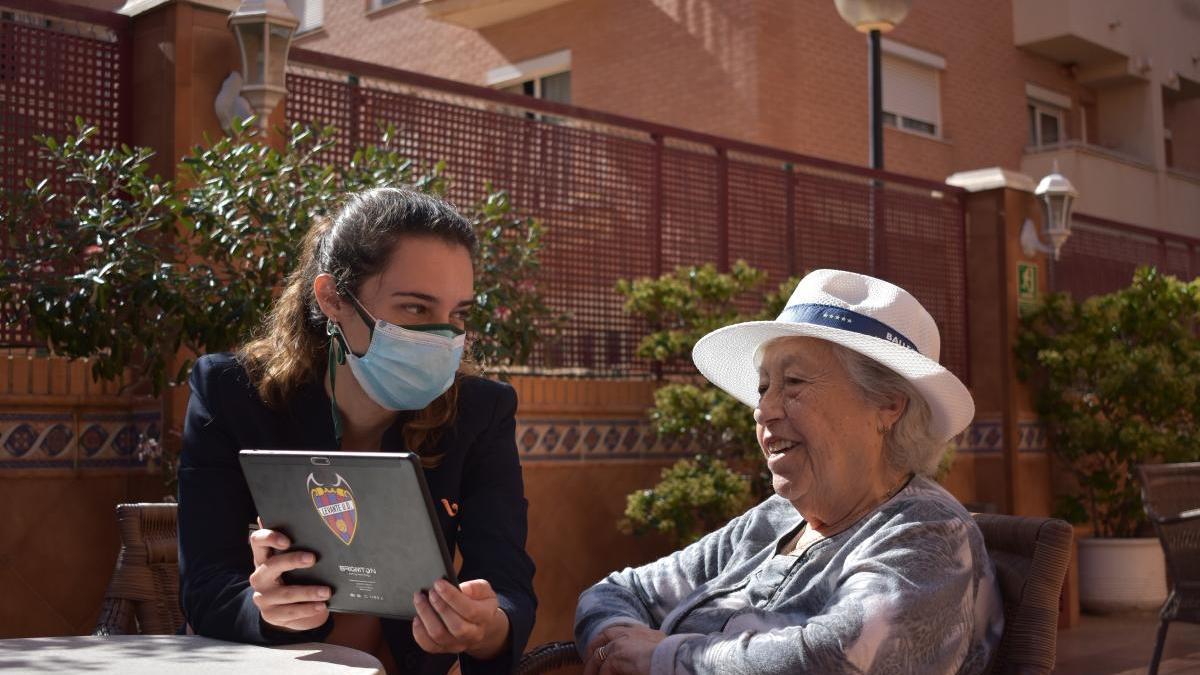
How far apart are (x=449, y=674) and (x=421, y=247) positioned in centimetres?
89

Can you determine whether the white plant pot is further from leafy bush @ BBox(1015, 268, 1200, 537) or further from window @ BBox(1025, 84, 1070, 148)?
window @ BBox(1025, 84, 1070, 148)

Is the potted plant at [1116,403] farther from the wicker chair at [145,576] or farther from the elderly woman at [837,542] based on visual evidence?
the wicker chair at [145,576]

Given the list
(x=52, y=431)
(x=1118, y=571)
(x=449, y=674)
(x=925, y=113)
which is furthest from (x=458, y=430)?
(x=925, y=113)

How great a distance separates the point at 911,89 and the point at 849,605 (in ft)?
52.5

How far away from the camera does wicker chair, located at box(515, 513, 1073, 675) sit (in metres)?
3.05

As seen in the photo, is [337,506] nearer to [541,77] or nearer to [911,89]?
[541,77]

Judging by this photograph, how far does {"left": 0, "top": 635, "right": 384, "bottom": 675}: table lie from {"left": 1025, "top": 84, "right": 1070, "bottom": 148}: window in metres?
18.9

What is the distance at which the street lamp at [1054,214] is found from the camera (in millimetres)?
11164

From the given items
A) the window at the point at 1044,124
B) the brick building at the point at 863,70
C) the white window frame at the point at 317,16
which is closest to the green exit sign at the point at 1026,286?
the brick building at the point at 863,70

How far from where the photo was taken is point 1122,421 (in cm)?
1080

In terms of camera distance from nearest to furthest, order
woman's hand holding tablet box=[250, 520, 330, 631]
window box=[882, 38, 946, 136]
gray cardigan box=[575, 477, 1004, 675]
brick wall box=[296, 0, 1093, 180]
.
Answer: woman's hand holding tablet box=[250, 520, 330, 631] → gray cardigan box=[575, 477, 1004, 675] → brick wall box=[296, 0, 1093, 180] → window box=[882, 38, 946, 136]

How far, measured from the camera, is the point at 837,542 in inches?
125

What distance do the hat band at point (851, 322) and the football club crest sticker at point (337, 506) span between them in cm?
127

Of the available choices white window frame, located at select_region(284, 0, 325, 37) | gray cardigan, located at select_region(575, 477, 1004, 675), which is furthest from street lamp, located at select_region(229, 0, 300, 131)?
white window frame, located at select_region(284, 0, 325, 37)
